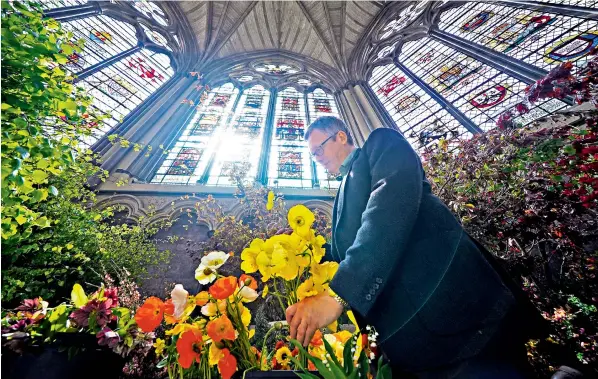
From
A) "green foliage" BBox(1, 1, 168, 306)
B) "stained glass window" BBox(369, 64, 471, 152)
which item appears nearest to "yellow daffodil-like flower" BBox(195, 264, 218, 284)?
"green foliage" BBox(1, 1, 168, 306)

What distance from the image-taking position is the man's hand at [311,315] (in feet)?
2.36

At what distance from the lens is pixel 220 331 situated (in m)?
0.75

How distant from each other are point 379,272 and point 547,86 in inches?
96.3

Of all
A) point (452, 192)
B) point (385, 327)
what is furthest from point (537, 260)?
point (385, 327)

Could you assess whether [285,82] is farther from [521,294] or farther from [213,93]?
[521,294]

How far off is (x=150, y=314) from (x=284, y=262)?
18.6 inches

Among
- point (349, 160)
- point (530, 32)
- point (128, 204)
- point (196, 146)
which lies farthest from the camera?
point (196, 146)

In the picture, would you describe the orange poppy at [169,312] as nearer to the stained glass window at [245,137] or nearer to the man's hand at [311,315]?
the man's hand at [311,315]

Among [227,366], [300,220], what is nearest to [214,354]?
[227,366]

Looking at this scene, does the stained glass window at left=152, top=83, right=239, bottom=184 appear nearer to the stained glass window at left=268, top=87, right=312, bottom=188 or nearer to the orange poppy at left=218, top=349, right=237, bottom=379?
the stained glass window at left=268, top=87, right=312, bottom=188

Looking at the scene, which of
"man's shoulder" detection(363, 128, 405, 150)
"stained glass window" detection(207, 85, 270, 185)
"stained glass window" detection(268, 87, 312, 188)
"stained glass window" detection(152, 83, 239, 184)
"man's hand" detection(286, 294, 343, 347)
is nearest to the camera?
"man's hand" detection(286, 294, 343, 347)

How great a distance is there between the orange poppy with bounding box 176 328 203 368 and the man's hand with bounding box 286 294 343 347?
0.30 metres

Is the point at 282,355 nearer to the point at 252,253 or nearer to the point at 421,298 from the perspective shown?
the point at 252,253

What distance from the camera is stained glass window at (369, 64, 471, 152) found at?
5.94 meters
